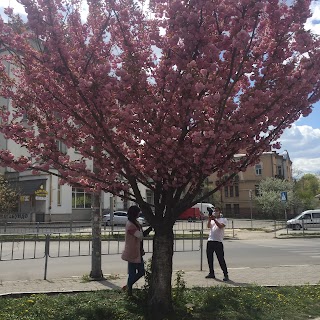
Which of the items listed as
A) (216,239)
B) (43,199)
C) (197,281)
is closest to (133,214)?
(197,281)

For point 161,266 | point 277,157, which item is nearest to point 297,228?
point 161,266

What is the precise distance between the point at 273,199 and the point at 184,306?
52.9 meters

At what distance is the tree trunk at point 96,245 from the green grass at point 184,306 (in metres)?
2.33

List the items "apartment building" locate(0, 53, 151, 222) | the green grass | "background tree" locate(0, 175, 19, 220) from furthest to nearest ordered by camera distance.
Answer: "apartment building" locate(0, 53, 151, 222) < "background tree" locate(0, 175, 19, 220) < the green grass

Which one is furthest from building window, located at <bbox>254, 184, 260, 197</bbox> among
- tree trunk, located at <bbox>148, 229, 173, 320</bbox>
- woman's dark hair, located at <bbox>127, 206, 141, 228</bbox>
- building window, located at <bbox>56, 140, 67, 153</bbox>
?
building window, located at <bbox>56, 140, 67, 153</bbox>

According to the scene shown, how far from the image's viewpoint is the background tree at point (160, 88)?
5.20 metres

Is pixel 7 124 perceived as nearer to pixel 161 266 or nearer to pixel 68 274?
pixel 161 266

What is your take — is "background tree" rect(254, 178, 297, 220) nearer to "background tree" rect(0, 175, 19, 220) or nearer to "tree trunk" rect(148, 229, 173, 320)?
Result: "background tree" rect(0, 175, 19, 220)

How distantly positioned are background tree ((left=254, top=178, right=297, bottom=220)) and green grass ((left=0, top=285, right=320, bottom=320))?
4933 centimetres

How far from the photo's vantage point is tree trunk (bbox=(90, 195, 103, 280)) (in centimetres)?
984

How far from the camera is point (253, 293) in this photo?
24.3ft

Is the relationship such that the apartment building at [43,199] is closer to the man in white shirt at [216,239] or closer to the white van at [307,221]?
the white van at [307,221]

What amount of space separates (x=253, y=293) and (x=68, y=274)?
5.66 meters

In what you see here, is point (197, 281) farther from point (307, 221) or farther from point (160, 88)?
point (307, 221)
